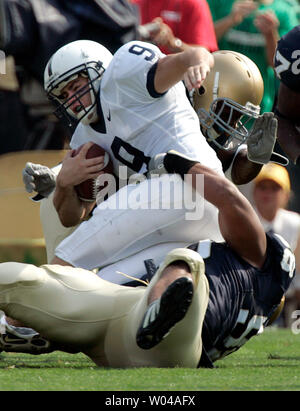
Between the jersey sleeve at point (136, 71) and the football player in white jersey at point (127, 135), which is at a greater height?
the jersey sleeve at point (136, 71)

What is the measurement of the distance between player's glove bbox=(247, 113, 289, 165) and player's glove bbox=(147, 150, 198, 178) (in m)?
0.41

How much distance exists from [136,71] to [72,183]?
22.6 inches

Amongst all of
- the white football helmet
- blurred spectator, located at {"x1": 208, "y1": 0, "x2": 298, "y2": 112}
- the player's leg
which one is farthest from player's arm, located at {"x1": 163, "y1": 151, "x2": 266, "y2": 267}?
blurred spectator, located at {"x1": 208, "y1": 0, "x2": 298, "y2": 112}

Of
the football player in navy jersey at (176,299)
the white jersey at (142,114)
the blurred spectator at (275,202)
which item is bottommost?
the blurred spectator at (275,202)

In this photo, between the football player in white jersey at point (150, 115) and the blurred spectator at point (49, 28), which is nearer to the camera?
the football player in white jersey at point (150, 115)

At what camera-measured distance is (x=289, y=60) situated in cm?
447

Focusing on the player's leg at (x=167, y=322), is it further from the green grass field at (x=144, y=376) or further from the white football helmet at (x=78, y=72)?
the white football helmet at (x=78, y=72)

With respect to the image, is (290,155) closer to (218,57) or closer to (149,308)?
(218,57)

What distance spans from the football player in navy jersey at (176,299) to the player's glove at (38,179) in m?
0.72

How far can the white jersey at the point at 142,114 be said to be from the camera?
3820 mm

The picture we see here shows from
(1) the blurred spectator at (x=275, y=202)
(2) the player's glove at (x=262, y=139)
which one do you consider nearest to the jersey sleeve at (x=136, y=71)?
(2) the player's glove at (x=262, y=139)

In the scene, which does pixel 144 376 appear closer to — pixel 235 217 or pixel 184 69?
pixel 235 217

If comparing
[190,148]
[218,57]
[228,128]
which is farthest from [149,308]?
[218,57]

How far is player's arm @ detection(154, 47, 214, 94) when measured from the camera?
3.54 meters
